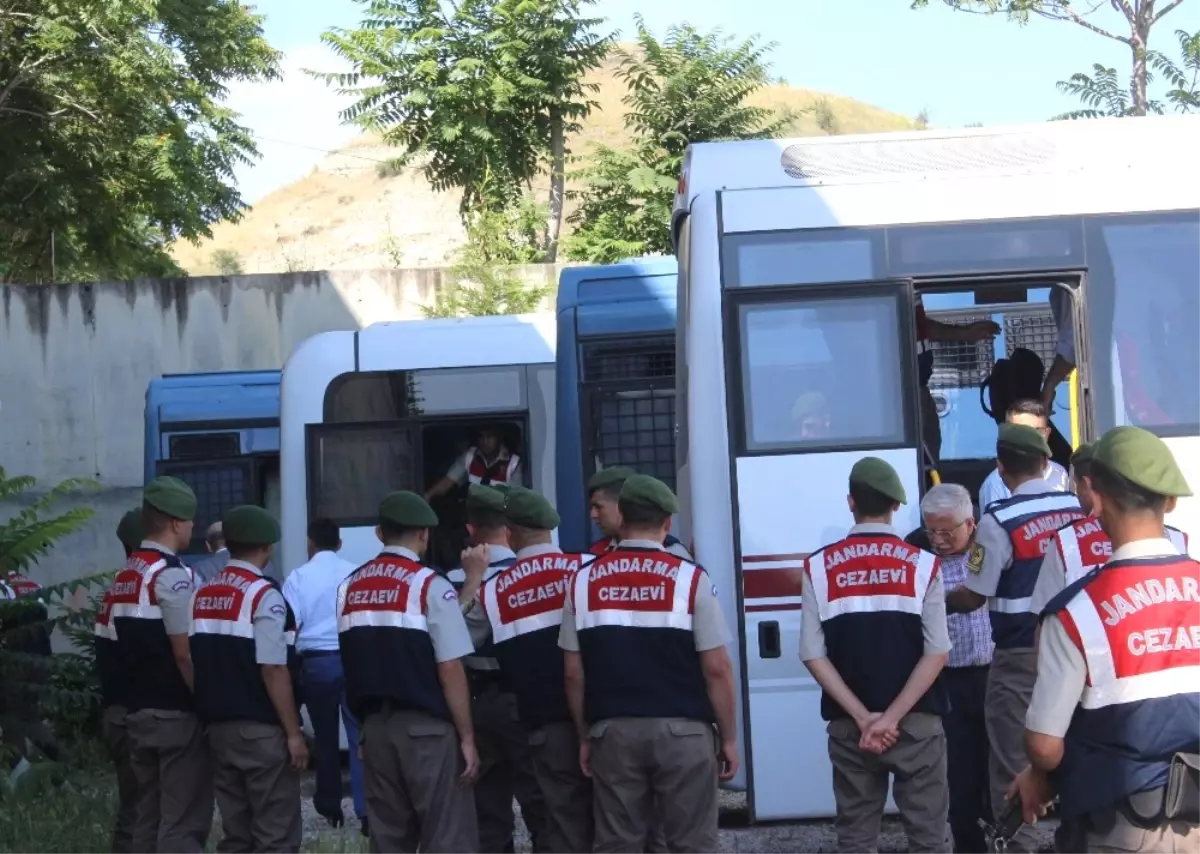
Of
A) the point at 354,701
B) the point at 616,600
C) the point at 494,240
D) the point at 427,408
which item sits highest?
the point at 494,240

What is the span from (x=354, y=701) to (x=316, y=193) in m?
85.7

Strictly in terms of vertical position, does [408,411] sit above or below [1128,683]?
above

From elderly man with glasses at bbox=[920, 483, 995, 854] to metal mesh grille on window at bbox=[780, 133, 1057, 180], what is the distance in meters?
1.90

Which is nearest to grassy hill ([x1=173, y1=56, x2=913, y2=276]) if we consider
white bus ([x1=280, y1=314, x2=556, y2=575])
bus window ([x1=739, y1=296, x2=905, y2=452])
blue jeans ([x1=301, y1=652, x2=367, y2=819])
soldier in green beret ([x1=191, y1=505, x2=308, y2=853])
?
white bus ([x1=280, y1=314, x2=556, y2=575])

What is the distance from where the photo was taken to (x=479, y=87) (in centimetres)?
2500

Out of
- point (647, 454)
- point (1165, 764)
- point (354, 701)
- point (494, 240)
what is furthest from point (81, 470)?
point (1165, 764)

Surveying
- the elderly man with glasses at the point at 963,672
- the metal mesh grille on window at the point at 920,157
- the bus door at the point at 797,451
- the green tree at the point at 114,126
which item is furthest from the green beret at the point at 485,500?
the green tree at the point at 114,126

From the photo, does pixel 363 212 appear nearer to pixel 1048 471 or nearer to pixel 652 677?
pixel 1048 471

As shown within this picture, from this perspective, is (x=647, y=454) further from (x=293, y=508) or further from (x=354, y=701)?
(x=354, y=701)

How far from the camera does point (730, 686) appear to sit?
5.89 metres

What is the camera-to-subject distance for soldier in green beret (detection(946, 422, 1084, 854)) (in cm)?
634

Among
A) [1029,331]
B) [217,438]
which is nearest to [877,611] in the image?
[1029,331]

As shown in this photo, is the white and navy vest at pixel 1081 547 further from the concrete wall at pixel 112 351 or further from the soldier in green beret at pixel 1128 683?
the concrete wall at pixel 112 351

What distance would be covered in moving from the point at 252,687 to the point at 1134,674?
169 inches
